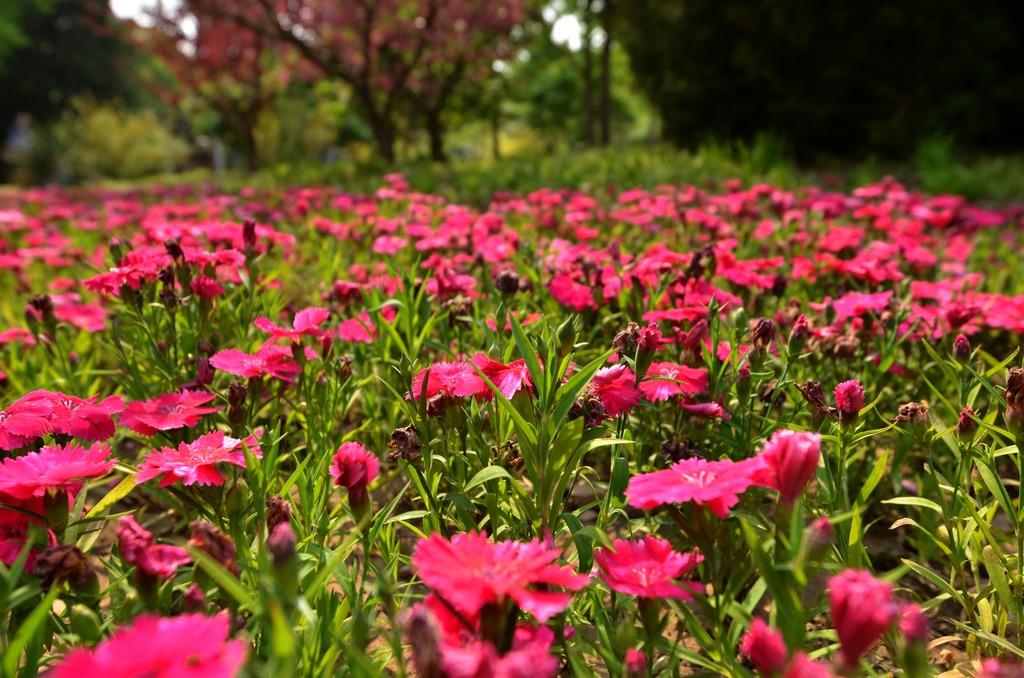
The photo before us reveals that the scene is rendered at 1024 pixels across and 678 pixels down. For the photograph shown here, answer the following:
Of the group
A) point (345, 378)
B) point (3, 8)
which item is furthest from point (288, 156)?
point (345, 378)

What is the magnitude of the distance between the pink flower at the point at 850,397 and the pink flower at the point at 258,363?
0.94m

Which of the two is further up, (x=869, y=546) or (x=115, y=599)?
(x=115, y=599)

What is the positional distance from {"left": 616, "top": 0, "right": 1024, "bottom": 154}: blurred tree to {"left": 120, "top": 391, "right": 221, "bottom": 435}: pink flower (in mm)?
8347

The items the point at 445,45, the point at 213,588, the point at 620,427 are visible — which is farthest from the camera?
the point at 445,45

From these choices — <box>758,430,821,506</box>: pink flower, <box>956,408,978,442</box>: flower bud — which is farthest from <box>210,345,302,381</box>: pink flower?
<box>956,408,978,442</box>: flower bud

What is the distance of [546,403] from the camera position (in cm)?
97

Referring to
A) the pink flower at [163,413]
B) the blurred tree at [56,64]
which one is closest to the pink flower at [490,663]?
the pink flower at [163,413]

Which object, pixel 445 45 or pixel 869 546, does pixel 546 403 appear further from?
pixel 445 45

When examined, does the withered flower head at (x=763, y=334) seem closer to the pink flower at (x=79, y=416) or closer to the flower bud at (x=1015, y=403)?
the flower bud at (x=1015, y=403)

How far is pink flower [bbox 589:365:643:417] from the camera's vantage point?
1.04 m

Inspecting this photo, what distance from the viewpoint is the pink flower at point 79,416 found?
3.33 feet

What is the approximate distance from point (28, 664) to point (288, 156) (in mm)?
23336

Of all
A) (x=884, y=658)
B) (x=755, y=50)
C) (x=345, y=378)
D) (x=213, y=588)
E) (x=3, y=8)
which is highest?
(x=3, y=8)

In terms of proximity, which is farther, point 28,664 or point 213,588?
point 213,588
